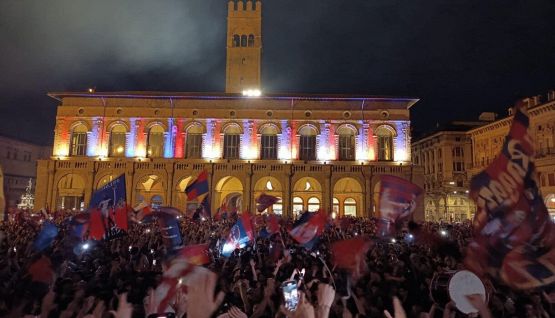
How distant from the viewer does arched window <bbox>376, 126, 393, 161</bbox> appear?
45219 mm

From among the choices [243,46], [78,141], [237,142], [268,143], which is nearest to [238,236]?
[268,143]

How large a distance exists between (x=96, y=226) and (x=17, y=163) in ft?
226

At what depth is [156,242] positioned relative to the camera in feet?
54.5

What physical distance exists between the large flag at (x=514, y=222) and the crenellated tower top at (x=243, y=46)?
4926cm

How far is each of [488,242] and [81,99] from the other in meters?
46.7

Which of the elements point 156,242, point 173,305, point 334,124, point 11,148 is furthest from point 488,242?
point 11,148

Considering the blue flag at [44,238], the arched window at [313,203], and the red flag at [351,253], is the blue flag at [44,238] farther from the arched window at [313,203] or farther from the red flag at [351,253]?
the arched window at [313,203]

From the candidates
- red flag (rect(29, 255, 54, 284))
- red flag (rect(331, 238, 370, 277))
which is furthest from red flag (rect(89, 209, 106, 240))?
red flag (rect(331, 238, 370, 277))

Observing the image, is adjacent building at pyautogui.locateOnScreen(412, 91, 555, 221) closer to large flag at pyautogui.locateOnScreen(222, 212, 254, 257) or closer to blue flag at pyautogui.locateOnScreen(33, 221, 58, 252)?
large flag at pyautogui.locateOnScreen(222, 212, 254, 257)

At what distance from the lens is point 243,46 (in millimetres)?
57250

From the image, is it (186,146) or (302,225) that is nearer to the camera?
(302,225)

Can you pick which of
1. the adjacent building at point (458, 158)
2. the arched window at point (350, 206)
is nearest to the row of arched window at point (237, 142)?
the arched window at point (350, 206)

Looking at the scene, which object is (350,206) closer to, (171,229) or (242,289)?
(171,229)

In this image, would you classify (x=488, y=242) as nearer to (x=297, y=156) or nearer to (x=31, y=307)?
(x=31, y=307)
